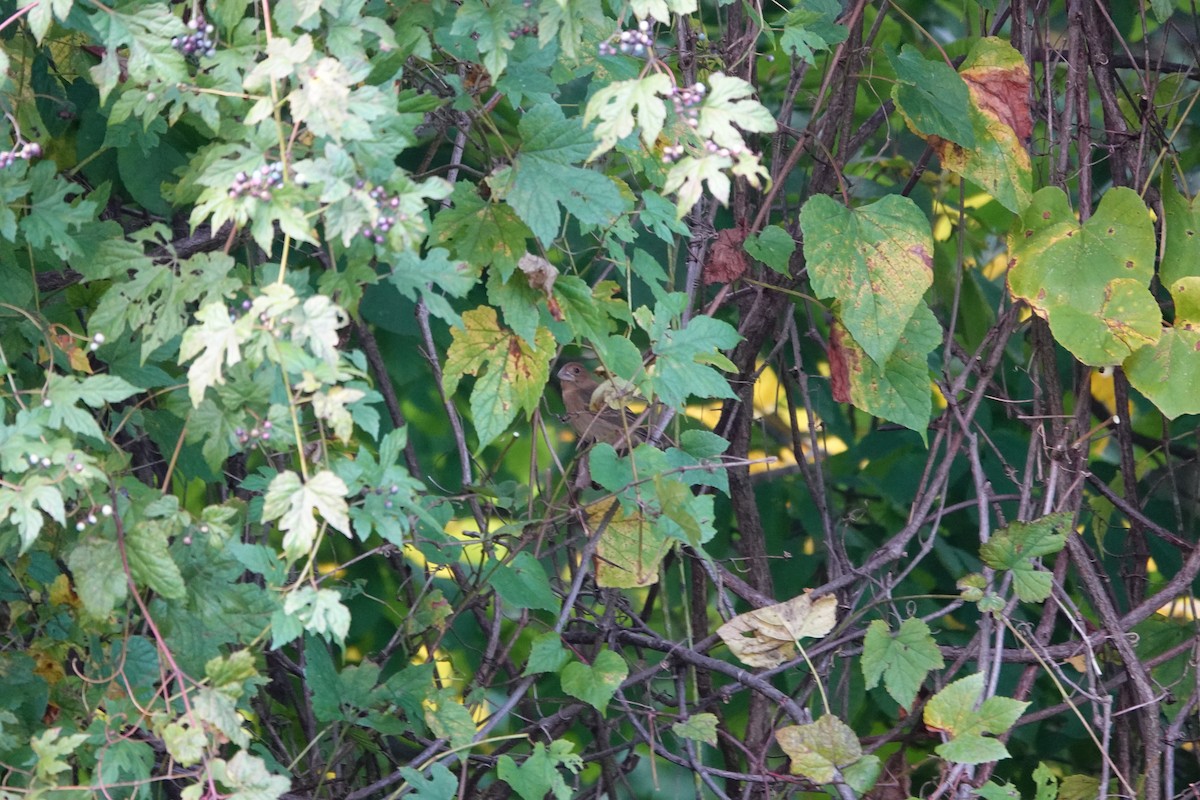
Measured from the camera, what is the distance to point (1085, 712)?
2.39 m

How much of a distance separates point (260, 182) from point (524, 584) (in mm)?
833

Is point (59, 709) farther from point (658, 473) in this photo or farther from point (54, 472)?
point (658, 473)

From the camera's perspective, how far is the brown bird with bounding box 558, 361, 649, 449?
1822 mm

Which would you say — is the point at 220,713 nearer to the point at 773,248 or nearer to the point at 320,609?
the point at 320,609

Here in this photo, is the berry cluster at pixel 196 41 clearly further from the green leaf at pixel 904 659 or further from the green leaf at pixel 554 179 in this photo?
the green leaf at pixel 904 659

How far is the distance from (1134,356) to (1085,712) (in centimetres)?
86

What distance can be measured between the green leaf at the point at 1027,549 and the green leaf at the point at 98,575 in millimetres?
1275

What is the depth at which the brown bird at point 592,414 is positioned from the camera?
5.98 ft

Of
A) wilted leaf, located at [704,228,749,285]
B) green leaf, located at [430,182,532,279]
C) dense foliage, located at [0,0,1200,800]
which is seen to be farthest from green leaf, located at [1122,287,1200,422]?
green leaf, located at [430,182,532,279]

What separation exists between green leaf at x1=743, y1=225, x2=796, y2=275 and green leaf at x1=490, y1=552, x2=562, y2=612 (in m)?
0.65

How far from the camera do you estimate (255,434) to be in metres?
1.32

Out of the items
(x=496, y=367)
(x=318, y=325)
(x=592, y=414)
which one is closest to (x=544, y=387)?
(x=592, y=414)

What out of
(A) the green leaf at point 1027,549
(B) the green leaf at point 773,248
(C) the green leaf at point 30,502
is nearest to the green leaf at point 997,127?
(B) the green leaf at point 773,248

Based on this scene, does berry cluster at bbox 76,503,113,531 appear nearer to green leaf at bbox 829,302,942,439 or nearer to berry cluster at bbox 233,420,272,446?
berry cluster at bbox 233,420,272,446
